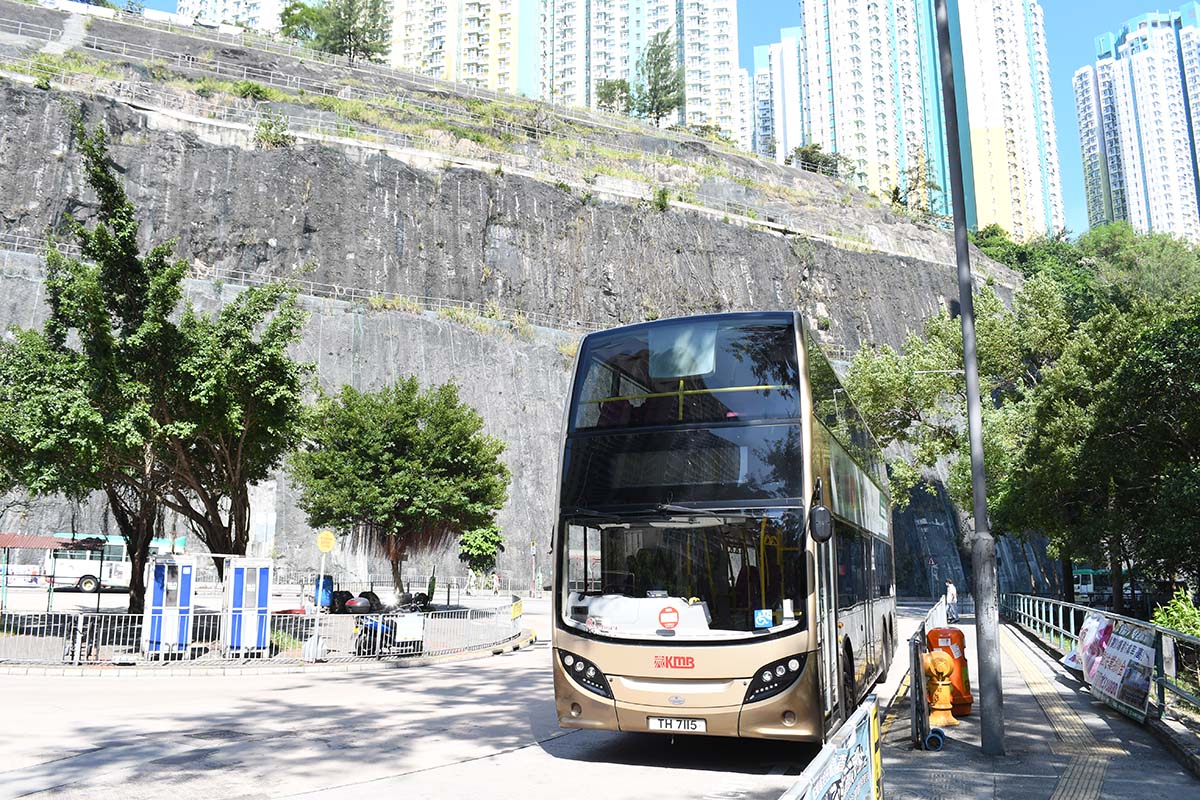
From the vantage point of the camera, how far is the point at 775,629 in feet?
25.6

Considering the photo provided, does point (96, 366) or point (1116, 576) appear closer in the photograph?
point (96, 366)

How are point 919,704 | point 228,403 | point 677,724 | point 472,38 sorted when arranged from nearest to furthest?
point 677,724 → point 919,704 → point 228,403 → point 472,38

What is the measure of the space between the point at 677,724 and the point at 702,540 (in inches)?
65.3

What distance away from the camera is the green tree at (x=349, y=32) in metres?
82.9

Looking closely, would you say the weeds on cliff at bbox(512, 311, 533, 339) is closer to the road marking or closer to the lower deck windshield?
the road marking

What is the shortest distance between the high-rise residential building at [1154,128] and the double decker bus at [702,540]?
156 metres

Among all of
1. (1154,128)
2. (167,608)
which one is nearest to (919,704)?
(167,608)

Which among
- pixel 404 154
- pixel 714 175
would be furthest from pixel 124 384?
pixel 714 175

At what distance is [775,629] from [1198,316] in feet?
54.4

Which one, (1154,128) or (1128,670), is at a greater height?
(1154,128)

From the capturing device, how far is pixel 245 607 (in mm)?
17016

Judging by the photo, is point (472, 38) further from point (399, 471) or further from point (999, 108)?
point (399, 471)

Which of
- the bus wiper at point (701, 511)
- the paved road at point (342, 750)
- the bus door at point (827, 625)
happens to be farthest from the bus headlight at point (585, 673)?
the bus door at point (827, 625)

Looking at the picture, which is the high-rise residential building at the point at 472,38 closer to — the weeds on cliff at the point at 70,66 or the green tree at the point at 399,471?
the weeds on cliff at the point at 70,66
